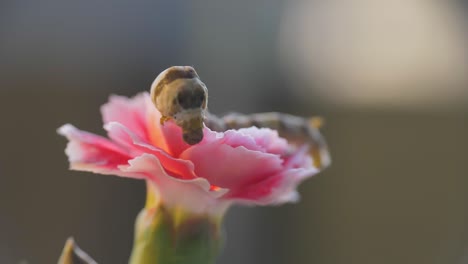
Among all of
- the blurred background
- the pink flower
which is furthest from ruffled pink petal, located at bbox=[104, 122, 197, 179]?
the blurred background

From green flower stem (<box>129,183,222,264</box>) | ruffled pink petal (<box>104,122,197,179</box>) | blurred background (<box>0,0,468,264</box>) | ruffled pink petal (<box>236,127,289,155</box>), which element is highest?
blurred background (<box>0,0,468,264</box>)

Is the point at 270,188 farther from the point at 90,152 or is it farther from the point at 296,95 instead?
the point at 296,95

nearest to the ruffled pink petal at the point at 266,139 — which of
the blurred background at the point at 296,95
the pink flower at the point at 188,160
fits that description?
the pink flower at the point at 188,160

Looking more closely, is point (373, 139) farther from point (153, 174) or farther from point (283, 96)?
point (153, 174)

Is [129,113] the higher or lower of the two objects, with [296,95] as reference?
lower

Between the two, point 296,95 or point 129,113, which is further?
point 296,95

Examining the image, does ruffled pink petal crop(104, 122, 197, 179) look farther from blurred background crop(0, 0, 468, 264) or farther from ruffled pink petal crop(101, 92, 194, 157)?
blurred background crop(0, 0, 468, 264)

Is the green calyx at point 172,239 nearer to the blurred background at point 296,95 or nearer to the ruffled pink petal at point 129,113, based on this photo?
the ruffled pink petal at point 129,113

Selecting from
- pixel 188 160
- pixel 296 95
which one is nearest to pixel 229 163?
pixel 188 160
